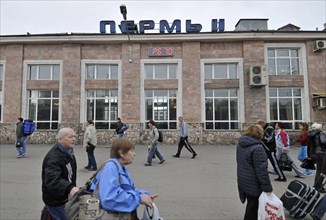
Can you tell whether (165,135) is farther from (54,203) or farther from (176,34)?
(54,203)

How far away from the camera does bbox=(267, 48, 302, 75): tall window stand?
17953mm

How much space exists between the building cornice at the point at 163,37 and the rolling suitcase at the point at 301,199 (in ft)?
46.7

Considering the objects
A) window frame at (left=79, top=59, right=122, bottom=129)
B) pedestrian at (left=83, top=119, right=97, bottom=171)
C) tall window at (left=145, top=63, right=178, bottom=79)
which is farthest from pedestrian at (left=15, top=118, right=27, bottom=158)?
tall window at (left=145, top=63, right=178, bottom=79)

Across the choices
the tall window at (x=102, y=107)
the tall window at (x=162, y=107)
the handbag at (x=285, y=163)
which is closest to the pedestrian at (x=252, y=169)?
the handbag at (x=285, y=163)

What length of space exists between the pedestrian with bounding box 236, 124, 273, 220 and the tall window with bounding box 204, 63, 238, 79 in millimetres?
14379

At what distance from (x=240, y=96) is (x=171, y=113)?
4827mm

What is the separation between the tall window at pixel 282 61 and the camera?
1795 centimetres

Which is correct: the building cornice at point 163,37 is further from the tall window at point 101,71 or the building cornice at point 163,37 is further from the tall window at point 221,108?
the tall window at point 221,108

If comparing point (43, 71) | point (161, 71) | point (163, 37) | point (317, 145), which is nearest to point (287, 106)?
point (161, 71)

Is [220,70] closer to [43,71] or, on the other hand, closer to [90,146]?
[90,146]

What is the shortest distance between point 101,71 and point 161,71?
4303 millimetres

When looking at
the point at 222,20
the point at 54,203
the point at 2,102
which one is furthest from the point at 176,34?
the point at 54,203

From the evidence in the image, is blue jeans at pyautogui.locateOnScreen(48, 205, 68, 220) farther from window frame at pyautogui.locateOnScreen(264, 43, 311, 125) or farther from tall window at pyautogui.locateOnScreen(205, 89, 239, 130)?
window frame at pyautogui.locateOnScreen(264, 43, 311, 125)

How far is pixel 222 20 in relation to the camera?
18.2 meters
